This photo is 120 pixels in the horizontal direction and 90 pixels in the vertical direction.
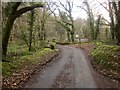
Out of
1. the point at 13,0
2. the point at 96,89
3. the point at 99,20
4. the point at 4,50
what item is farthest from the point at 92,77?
the point at 99,20

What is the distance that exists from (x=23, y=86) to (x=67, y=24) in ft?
155

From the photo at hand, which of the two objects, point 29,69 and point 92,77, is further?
point 29,69

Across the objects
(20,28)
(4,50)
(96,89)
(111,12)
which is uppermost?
(111,12)

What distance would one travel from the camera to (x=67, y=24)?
5850 centimetres

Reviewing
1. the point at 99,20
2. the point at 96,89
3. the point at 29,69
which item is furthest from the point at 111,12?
the point at 96,89

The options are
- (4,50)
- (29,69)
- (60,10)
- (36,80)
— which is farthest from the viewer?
(60,10)

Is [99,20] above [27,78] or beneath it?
above

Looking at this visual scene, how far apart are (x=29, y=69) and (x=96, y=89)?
18.7 ft

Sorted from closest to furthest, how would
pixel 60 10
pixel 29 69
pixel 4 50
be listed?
pixel 29 69
pixel 4 50
pixel 60 10

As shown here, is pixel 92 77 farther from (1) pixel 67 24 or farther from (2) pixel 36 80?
(1) pixel 67 24

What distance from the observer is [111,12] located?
37094mm

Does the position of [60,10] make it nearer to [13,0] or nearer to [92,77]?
[13,0]

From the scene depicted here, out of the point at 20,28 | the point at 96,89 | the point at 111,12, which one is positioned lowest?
the point at 96,89

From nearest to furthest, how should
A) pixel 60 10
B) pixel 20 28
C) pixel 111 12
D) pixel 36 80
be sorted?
pixel 36 80, pixel 20 28, pixel 111 12, pixel 60 10
